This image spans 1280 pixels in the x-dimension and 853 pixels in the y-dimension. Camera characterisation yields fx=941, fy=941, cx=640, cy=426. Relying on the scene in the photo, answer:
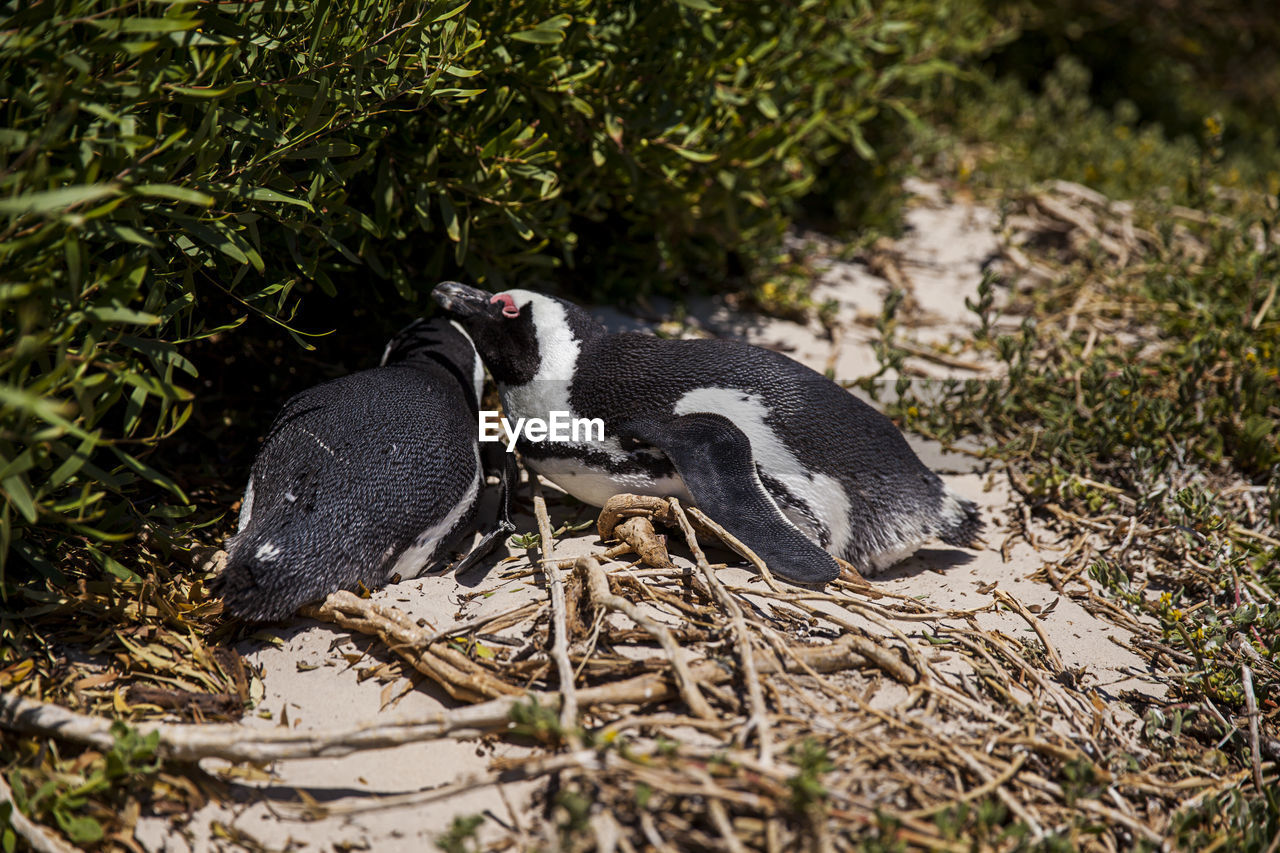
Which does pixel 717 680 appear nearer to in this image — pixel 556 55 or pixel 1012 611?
pixel 1012 611

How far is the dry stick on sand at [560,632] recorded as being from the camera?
62.4 inches

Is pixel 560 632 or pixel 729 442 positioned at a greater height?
pixel 729 442

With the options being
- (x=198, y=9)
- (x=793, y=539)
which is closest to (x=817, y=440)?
(x=793, y=539)

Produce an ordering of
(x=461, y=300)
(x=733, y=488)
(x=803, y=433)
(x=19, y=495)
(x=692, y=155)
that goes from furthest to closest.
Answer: (x=692, y=155), (x=461, y=300), (x=803, y=433), (x=733, y=488), (x=19, y=495)

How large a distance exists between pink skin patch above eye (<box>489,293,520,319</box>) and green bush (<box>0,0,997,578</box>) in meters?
0.17

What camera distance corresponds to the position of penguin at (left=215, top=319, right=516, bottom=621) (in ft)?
6.61

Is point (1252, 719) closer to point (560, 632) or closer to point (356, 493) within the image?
point (560, 632)

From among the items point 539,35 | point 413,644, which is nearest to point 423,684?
point 413,644

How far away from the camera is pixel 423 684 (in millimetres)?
1923

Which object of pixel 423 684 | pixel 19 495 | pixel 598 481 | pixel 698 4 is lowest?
pixel 423 684

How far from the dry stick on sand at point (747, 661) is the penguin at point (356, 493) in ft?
1.99

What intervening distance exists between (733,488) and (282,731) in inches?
43.5

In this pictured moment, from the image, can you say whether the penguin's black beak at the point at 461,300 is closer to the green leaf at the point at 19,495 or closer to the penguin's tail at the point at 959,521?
the green leaf at the point at 19,495
